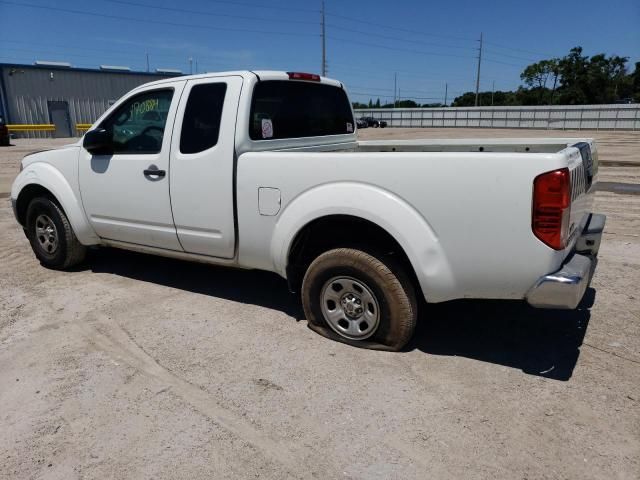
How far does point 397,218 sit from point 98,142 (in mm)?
2895

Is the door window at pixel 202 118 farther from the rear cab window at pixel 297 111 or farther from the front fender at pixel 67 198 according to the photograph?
the front fender at pixel 67 198

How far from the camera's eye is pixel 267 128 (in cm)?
414

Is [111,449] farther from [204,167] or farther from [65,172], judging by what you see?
[65,172]

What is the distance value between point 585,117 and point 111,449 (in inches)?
2039

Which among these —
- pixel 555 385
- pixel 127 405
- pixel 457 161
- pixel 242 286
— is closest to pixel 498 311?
pixel 555 385

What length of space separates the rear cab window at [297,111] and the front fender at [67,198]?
2.11 m

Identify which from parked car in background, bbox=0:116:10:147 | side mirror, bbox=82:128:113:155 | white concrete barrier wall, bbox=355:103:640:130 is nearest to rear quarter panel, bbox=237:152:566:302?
side mirror, bbox=82:128:113:155

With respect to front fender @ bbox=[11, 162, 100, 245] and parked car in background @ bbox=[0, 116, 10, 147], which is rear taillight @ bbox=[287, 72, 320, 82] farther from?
parked car in background @ bbox=[0, 116, 10, 147]

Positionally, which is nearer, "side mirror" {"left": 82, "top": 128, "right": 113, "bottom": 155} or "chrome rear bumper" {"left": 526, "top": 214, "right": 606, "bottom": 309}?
"chrome rear bumper" {"left": 526, "top": 214, "right": 606, "bottom": 309}

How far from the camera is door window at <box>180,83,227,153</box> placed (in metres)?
4.03

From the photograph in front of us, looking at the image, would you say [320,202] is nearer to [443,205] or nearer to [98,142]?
[443,205]

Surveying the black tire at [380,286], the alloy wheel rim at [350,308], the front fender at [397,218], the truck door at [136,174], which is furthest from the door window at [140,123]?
the alloy wheel rim at [350,308]

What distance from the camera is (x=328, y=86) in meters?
4.95

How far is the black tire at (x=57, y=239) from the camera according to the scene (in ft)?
17.0
